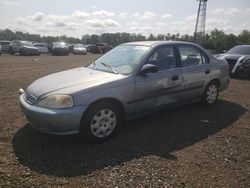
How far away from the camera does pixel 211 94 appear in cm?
701

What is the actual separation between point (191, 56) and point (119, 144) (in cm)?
282

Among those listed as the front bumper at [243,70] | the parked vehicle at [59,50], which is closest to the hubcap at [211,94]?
the front bumper at [243,70]

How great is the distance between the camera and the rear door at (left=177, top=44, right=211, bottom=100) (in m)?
6.10

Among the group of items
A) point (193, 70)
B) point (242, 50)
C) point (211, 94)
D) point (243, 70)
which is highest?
point (242, 50)

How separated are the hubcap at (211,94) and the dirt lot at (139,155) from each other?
2.64 ft

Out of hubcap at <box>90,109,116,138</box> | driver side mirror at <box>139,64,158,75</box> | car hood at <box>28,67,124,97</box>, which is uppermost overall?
driver side mirror at <box>139,64,158,75</box>

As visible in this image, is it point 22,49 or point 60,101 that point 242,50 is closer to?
point 60,101

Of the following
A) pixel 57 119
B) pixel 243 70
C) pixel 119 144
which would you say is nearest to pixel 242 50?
pixel 243 70

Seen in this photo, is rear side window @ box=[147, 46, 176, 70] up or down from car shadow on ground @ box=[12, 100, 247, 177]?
up

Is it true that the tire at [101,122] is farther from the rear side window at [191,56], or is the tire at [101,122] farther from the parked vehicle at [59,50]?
the parked vehicle at [59,50]

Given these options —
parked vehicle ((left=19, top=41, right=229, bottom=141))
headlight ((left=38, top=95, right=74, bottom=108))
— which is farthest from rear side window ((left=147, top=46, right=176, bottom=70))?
headlight ((left=38, top=95, right=74, bottom=108))

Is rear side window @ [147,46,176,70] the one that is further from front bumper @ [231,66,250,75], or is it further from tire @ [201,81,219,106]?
front bumper @ [231,66,250,75]

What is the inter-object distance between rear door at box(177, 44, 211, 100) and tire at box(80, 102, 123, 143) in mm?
1843

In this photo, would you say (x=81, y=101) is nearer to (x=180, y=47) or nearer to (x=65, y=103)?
(x=65, y=103)
